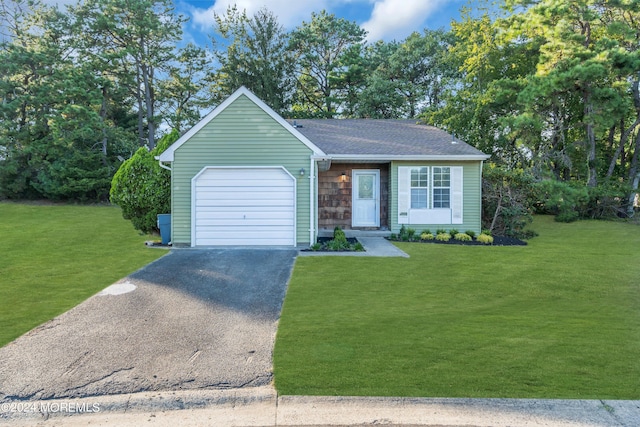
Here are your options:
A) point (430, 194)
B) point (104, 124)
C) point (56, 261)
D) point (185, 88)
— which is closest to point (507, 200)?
point (430, 194)

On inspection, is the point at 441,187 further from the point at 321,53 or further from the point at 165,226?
the point at 321,53

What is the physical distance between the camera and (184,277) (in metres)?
7.45

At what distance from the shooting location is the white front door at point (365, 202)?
45.8 ft

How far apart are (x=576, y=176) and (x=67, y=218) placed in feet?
89.0

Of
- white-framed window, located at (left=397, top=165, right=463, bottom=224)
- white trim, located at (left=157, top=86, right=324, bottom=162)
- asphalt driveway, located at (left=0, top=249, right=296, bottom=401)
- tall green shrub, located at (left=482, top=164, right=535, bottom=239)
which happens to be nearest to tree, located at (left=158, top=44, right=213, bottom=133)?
Answer: white trim, located at (left=157, top=86, right=324, bottom=162)

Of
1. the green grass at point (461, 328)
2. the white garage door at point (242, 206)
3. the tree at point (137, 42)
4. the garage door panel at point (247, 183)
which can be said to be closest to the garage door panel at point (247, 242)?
the white garage door at point (242, 206)

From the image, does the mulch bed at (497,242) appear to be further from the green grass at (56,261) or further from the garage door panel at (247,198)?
the green grass at (56,261)

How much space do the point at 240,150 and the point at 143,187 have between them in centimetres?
348

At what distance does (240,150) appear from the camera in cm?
1046

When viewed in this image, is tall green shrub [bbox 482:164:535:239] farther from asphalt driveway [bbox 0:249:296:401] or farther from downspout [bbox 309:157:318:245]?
asphalt driveway [bbox 0:249:296:401]

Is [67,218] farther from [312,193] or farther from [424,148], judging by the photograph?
[424,148]

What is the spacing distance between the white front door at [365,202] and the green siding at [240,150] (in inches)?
150

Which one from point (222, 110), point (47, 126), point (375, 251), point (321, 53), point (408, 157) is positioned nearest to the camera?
point (375, 251)

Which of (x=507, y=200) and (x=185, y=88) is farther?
(x=185, y=88)
